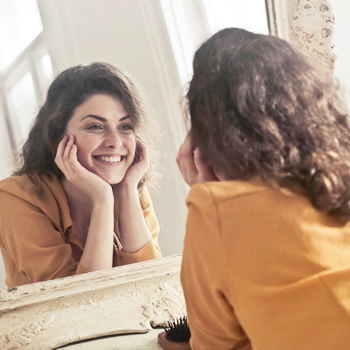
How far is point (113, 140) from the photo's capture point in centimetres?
99

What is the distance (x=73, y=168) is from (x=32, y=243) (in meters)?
0.15

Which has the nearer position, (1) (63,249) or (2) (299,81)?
(2) (299,81)

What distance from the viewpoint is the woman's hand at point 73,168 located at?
3.12 feet

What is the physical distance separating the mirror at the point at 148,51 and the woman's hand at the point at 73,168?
8 cm

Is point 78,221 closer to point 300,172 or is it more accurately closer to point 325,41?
point 300,172

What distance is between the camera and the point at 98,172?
0.97m

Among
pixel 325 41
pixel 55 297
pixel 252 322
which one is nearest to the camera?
pixel 252 322

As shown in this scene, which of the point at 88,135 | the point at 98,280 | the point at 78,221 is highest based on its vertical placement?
the point at 88,135

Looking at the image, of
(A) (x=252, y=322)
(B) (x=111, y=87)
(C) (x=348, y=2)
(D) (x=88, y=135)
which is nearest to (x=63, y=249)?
(D) (x=88, y=135)

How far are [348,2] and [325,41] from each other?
0.34m

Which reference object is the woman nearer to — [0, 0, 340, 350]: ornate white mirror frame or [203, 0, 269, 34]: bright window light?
[0, 0, 340, 350]: ornate white mirror frame

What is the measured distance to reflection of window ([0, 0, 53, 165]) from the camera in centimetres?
92

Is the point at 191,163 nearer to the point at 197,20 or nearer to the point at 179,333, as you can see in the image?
the point at 179,333

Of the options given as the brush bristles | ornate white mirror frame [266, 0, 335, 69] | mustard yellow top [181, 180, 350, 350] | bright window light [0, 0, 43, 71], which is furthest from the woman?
ornate white mirror frame [266, 0, 335, 69]
